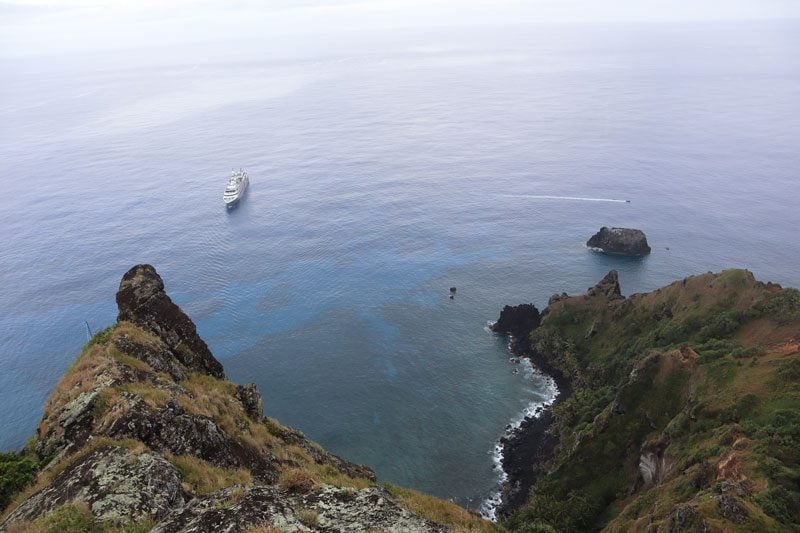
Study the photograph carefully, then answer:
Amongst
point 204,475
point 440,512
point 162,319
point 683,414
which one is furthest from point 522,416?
point 204,475

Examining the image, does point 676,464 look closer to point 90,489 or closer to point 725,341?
point 725,341

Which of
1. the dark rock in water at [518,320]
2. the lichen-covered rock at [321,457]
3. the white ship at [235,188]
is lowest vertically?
the dark rock in water at [518,320]

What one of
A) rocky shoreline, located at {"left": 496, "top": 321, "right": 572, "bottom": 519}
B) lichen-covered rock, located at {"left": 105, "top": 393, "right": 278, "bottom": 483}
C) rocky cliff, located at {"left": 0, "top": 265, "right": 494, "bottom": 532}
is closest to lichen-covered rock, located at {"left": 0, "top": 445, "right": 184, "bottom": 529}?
rocky cliff, located at {"left": 0, "top": 265, "right": 494, "bottom": 532}

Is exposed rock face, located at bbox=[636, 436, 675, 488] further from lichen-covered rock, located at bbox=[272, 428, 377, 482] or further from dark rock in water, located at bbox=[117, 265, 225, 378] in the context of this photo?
dark rock in water, located at bbox=[117, 265, 225, 378]

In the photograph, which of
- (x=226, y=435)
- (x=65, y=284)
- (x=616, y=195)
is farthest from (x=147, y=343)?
(x=616, y=195)

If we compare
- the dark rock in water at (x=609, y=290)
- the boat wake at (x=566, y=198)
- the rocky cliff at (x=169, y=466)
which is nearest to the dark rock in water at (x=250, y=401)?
the rocky cliff at (x=169, y=466)

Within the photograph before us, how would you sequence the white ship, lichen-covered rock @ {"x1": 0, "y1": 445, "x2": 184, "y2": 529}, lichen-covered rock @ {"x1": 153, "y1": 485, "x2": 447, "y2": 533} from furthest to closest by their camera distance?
the white ship → lichen-covered rock @ {"x1": 0, "y1": 445, "x2": 184, "y2": 529} → lichen-covered rock @ {"x1": 153, "y1": 485, "x2": 447, "y2": 533}

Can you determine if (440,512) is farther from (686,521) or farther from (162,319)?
(162,319)

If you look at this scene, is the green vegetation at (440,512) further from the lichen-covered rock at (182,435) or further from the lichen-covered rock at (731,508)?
the lichen-covered rock at (731,508)
